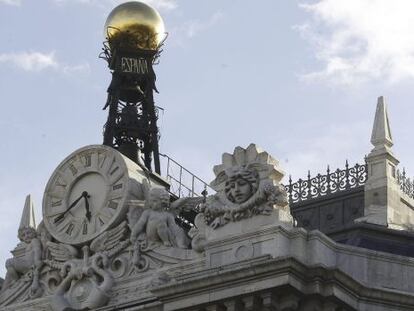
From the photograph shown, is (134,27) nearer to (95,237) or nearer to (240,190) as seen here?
(95,237)

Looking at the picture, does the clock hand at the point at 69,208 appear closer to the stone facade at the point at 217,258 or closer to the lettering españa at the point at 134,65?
the stone facade at the point at 217,258

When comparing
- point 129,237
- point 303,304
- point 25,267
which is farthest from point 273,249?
point 25,267

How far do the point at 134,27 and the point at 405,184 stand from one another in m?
13.0

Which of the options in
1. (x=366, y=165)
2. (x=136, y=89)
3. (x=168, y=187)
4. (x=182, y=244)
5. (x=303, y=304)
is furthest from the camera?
(x=136, y=89)

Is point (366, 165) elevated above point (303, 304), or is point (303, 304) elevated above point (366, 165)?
point (366, 165)

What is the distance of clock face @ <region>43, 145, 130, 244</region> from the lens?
56625 millimetres

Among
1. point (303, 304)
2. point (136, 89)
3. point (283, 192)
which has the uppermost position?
point (136, 89)

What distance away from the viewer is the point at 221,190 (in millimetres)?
53750

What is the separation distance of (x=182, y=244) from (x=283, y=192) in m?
4.05

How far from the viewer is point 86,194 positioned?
5734 cm

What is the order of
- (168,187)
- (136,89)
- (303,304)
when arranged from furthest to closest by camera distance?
1. (136,89)
2. (168,187)
3. (303,304)

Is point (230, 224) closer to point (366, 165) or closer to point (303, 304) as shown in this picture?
point (303, 304)

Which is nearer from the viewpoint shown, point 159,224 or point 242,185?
point 242,185

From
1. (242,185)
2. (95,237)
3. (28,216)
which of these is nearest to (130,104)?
(28,216)
